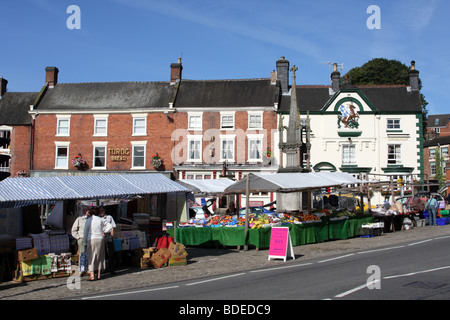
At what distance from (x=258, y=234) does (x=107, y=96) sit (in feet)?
87.0

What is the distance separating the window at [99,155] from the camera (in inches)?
1496

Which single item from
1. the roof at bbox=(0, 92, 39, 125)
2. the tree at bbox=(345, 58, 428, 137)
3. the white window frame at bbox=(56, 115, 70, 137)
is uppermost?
the tree at bbox=(345, 58, 428, 137)

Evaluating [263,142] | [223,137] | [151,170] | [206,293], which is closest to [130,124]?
[151,170]

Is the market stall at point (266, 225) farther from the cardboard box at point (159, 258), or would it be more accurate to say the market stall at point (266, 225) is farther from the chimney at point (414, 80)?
the chimney at point (414, 80)

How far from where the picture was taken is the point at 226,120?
123ft

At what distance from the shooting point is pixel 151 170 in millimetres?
37188

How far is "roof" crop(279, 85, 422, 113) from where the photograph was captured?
3784 cm

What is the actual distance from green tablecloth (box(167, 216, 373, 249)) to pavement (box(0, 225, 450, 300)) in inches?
12.0

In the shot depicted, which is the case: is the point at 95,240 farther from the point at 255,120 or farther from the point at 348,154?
the point at 348,154

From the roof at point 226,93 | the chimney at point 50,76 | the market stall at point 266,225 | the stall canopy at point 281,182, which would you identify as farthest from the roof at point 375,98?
the chimney at point 50,76

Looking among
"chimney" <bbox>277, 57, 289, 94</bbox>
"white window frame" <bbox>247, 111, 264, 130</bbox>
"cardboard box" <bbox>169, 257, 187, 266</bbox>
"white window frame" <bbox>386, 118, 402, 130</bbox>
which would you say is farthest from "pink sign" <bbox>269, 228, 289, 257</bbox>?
"chimney" <bbox>277, 57, 289, 94</bbox>

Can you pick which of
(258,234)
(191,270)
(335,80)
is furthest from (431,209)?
(191,270)

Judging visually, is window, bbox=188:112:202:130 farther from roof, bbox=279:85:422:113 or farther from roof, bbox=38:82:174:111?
roof, bbox=279:85:422:113

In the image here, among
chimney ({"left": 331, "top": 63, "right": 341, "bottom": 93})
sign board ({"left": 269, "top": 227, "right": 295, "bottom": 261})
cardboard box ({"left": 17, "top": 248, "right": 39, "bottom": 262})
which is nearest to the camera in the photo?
cardboard box ({"left": 17, "top": 248, "right": 39, "bottom": 262})
